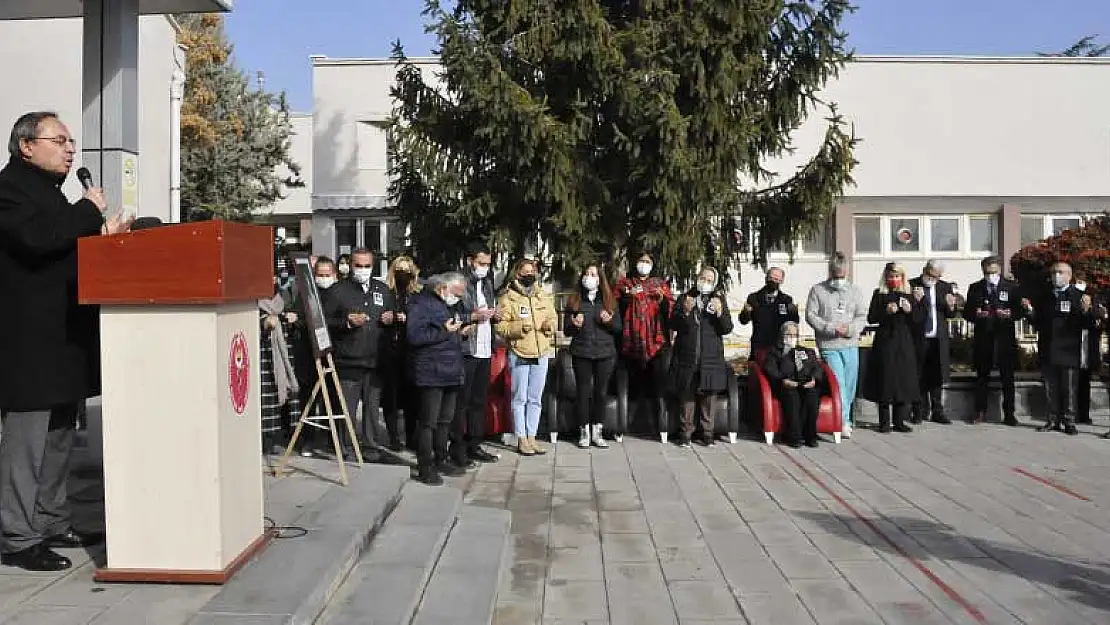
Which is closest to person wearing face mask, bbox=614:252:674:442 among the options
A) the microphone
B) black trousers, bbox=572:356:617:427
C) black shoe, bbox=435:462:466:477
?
black trousers, bbox=572:356:617:427

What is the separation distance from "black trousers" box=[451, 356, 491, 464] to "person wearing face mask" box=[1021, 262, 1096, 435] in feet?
21.4

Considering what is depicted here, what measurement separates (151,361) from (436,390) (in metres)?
4.21

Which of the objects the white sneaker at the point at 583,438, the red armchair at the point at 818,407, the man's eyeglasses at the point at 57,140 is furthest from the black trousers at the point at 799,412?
the man's eyeglasses at the point at 57,140

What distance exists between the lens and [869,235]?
2469cm

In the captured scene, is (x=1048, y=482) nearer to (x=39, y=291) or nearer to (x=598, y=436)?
(x=598, y=436)

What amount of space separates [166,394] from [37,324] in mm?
760

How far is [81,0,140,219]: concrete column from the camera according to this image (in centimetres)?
665

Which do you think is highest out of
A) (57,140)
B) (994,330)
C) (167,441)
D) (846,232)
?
(846,232)

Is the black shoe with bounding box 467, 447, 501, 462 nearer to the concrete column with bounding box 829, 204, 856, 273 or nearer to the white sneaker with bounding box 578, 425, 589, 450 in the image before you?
the white sneaker with bounding box 578, 425, 589, 450

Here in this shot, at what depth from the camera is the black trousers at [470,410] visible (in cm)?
924

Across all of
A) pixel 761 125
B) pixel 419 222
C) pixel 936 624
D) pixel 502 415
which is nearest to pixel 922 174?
pixel 761 125

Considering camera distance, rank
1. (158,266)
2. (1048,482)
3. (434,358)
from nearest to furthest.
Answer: (158,266) → (434,358) → (1048,482)

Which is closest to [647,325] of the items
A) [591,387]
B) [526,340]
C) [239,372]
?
[591,387]

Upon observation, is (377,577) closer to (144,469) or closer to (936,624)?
(144,469)
